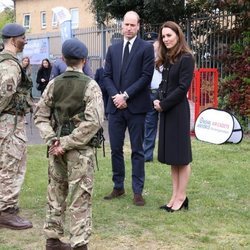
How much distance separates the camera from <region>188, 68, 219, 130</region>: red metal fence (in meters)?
11.5

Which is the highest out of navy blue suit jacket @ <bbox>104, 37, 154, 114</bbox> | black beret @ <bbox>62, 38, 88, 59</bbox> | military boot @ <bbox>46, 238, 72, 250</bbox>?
black beret @ <bbox>62, 38, 88, 59</bbox>

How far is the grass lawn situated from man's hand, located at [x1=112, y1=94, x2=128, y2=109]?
1.09 m

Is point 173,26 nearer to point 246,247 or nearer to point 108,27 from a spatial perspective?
point 246,247

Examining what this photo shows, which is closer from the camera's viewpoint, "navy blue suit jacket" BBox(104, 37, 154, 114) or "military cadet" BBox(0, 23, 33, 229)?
"military cadet" BBox(0, 23, 33, 229)

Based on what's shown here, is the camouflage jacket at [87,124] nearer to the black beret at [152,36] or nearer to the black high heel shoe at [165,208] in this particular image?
the black high heel shoe at [165,208]

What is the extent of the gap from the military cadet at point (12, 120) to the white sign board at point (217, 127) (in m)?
5.73

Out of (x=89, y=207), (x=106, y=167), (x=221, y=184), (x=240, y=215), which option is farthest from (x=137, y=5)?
(x=89, y=207)

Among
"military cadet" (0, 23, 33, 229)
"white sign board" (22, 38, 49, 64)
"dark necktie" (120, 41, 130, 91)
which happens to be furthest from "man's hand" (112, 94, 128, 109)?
"white sign board" (22, 38, 49, 64)

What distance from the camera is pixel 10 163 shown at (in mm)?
4945

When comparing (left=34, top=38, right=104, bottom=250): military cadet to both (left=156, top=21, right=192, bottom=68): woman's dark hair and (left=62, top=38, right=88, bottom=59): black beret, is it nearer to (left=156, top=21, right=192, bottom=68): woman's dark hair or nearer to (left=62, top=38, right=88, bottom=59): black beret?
(left=62, top=38, right=88, bottom=59): black beret

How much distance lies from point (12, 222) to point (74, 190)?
4.11 feet

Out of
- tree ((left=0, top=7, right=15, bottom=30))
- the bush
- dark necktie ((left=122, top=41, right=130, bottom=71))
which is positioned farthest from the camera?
tree ((left=0, top=7, right=15, bottom=30))

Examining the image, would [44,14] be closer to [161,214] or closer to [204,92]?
[204,92]

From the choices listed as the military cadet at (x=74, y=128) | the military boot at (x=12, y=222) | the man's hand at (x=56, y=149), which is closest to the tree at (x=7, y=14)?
the military boot at (x=12, y=222)
